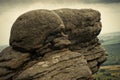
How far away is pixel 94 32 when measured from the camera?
55.4m

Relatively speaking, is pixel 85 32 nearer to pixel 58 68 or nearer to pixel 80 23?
pixel 80 23

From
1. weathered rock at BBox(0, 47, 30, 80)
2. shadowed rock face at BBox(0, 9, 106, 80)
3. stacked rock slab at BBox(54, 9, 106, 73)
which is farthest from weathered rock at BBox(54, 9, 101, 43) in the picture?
weathered rock at BBox(0, 47, 30, 80)

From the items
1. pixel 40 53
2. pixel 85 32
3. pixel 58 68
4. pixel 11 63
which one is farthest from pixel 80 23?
pixel 11 63

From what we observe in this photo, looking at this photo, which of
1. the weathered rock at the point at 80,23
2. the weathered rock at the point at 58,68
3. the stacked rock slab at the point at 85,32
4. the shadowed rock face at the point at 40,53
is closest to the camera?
the weathered rock at the point at 58,68

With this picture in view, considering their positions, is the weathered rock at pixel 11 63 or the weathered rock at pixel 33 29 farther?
the weathered rock at pixel 33 29

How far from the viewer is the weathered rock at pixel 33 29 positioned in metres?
45.6

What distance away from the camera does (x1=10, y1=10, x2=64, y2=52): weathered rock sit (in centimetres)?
4559

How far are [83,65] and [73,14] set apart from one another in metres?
10.2

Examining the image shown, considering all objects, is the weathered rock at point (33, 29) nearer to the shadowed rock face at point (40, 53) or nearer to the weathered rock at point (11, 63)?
the shadowed rock face at point (40, 53)

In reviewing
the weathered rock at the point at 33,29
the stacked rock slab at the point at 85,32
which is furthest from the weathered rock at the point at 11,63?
the stacked rock slab at the point at 85,32

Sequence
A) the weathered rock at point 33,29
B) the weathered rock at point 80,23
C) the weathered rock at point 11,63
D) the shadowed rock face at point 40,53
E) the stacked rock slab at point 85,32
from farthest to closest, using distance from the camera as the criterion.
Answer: the stacked rock slab at point 85,32, the weathered rock at point 80,23, the weathered rock at point 33,29, the weathered rock at point 11,63, the shadowed rock face at point 40,53

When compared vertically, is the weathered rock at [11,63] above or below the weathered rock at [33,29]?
below

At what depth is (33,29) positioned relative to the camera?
1791 inches

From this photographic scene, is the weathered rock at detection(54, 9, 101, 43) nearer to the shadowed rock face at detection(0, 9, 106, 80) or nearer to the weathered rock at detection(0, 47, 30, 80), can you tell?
the shadowed rock face at detection(0, 9, 106, 80)
